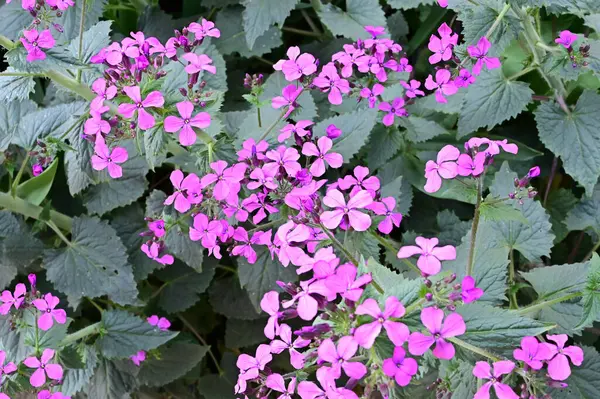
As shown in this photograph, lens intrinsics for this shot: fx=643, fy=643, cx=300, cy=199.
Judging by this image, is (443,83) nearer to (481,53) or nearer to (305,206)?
(481,53)

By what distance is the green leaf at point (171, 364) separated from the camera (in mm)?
2482

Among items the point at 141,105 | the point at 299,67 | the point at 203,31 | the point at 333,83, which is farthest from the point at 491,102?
the point at 141,105

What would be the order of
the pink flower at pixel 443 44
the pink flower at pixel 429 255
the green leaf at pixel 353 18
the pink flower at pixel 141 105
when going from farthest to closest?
1. the green leaf at pixel 353 18
2. the pink flower at pixel 443 44
3. the pink flower at pixel 141 105
4. the pink flower at pixel 429 255

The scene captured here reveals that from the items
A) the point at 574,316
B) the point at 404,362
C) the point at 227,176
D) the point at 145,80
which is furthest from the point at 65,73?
the point at 574,316

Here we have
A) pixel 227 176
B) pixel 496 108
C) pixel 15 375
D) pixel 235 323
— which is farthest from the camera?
pixel 235 323

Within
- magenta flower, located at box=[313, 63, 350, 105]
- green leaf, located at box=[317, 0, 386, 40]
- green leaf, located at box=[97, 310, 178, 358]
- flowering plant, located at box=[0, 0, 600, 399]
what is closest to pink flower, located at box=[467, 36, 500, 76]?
flowering plant, located at box=[0, 0, 600, 399]

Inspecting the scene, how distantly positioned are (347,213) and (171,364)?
1495 mm

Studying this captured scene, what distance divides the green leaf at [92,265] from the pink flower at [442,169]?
1250 mm

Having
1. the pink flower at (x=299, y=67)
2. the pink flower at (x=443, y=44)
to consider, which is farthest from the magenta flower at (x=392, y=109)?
the pink flower at (x=299, y=67)

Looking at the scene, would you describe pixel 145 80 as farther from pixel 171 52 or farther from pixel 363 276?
pixel 363 276

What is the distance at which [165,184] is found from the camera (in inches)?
114

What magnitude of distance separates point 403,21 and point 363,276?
1.84 m

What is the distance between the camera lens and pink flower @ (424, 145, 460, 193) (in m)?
1.36

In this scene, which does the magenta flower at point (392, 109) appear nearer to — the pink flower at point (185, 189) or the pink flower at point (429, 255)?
the pink flower at point (185, 189)
